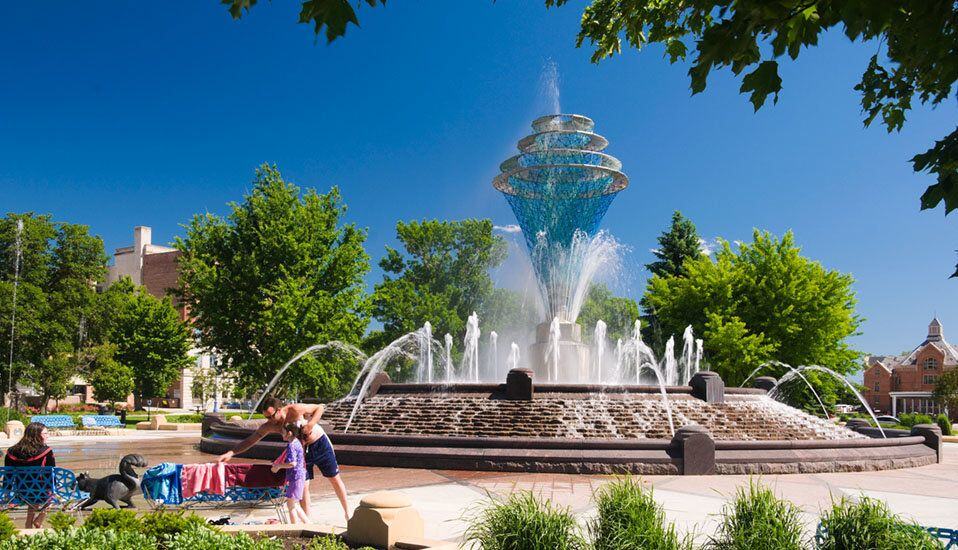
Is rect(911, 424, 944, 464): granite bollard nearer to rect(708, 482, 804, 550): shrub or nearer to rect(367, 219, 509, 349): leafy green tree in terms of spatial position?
rect(708, 482, 804, 550): shrub

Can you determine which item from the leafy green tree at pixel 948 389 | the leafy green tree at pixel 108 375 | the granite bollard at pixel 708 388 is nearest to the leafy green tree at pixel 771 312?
the granite bollard at pixel 708 388

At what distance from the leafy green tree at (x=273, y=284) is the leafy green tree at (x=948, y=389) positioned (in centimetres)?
5582

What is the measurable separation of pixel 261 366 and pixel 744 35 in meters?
33.1

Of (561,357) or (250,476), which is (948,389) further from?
(250,476)

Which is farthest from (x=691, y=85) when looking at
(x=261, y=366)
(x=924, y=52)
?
(x=261, y=366)

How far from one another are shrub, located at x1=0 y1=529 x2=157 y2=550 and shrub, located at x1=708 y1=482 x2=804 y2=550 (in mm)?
5047

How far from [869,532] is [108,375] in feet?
180

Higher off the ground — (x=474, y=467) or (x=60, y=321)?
(x=60, y=321)

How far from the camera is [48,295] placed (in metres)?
49.9

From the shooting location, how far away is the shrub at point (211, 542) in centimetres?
607

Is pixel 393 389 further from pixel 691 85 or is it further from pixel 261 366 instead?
pixel 691 85

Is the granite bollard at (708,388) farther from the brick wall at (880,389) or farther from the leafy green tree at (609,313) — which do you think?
the brick wall at (880,389)

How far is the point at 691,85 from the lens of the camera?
404 cm

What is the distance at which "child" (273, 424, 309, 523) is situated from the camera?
9.04 metres
